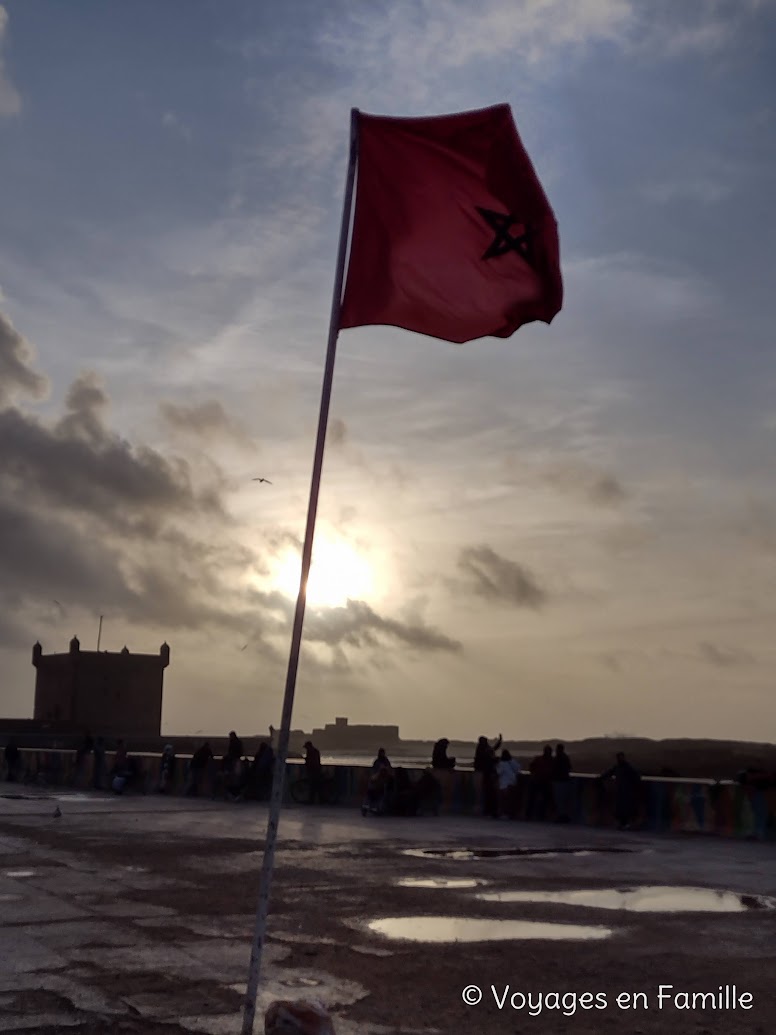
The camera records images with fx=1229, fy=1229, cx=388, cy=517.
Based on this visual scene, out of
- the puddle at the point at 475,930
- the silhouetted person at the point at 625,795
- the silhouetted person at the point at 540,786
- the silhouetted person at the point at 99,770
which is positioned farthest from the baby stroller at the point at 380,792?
the puddle at the point at 475,930

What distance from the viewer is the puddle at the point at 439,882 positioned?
14578 millimetres

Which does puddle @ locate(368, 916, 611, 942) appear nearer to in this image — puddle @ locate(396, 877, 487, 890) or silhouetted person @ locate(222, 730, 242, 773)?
puddle @ locate(396, 877, 487, 890)

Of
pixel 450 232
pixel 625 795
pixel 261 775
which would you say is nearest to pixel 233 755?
pixel 261 775

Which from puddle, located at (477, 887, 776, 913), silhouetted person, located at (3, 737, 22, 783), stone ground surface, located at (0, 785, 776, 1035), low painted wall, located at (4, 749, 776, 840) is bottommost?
silhouetted person, located at (3, 737, 22, 783)

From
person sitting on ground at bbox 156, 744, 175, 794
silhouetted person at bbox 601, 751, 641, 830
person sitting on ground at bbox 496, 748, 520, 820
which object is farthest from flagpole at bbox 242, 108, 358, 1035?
person sitting on ground at bbox 156, 744, 175, 794

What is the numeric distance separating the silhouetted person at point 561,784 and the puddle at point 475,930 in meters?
14.4

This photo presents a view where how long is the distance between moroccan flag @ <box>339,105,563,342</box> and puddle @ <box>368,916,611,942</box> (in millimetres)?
5344

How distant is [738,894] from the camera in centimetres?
1443

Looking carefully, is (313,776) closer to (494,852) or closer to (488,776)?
(488,776)

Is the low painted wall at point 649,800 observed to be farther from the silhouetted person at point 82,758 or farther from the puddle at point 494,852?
the silhouetted person at point 82,758

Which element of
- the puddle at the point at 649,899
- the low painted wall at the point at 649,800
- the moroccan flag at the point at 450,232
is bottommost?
the puddle at the point at 649,899

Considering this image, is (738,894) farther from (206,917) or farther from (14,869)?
(14,869)

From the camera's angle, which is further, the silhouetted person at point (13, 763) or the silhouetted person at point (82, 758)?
the silhouetted person at point (13, 763)

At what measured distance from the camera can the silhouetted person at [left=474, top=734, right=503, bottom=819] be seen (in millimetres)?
27270
